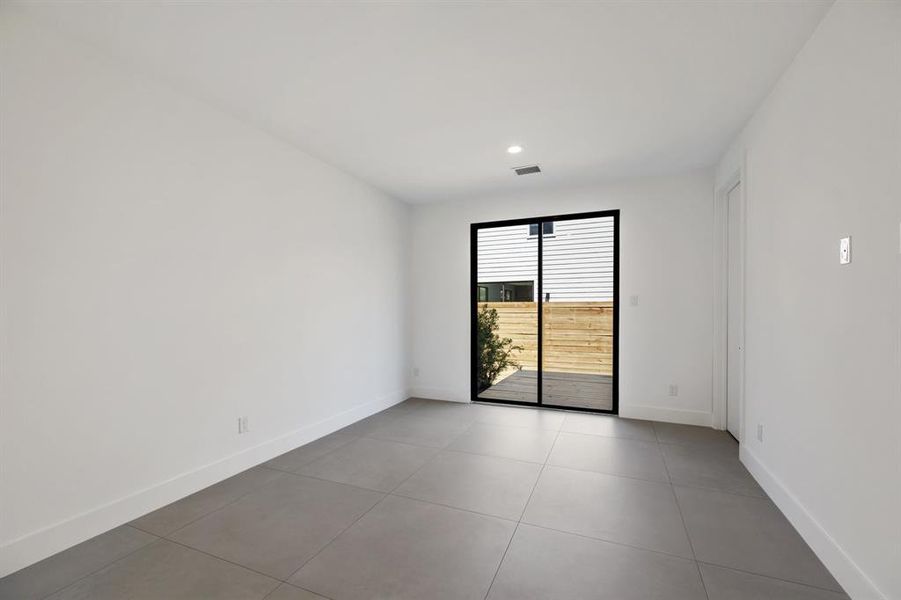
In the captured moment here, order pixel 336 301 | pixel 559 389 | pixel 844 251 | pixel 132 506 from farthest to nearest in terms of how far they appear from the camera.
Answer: pixel 559 389 < pixel 336 301 < pixel 132 506 < pixel 844 251

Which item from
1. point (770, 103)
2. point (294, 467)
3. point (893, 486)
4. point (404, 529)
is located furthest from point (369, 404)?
point (770, 103)

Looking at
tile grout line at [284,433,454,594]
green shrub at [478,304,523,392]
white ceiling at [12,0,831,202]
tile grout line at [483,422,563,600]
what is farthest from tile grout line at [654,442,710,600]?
white ceiling at [12,0,831,202]

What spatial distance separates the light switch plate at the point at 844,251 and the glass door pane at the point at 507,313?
3.20 m

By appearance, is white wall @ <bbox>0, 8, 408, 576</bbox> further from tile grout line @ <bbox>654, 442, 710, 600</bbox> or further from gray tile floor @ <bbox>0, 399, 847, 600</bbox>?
tile grout line @ <bbox>654, 442, 710, 600</bbox>

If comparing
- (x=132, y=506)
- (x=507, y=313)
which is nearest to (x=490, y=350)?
(x=507, y=313)

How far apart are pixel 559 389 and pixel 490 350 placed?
3.40ft

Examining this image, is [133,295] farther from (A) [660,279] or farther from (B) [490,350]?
(A) [660,279]

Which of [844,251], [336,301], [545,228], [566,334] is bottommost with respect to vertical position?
[566,334]

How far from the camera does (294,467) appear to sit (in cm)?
299

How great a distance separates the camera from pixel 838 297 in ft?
5.71

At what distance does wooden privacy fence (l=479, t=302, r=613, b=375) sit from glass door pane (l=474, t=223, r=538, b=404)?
0.5 inches

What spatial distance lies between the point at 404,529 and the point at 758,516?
6.81 feet

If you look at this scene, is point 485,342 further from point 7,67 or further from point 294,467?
point 7,67

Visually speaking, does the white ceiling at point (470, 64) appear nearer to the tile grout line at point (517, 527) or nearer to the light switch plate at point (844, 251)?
the light switch plate at point (844, 251)
